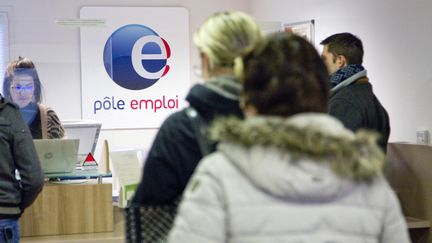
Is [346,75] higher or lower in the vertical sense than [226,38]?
lower

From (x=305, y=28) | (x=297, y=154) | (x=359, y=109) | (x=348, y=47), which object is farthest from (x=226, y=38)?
(x=305, y=28)

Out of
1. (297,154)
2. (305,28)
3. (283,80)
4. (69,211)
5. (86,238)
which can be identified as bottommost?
(86,238)

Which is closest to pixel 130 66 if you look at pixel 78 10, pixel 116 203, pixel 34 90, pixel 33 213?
pixel 78 10

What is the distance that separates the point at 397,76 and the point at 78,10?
10.7 ft

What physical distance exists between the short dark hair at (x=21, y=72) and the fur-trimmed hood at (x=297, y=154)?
368 cm

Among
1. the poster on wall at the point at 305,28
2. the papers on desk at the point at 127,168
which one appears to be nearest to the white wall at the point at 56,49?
the poster on wall at the point at 305,28

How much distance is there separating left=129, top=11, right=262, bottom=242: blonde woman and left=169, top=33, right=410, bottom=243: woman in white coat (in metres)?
0.19

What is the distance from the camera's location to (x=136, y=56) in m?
6.48

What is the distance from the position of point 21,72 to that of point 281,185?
3.84m

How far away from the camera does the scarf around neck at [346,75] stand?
373 centimetres

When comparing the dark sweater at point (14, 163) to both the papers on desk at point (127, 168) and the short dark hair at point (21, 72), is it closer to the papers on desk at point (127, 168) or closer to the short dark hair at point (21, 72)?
the papers on desk at point (127, 168)

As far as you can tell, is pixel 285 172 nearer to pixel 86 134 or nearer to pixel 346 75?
pixel 346 75

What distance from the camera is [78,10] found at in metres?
6.42

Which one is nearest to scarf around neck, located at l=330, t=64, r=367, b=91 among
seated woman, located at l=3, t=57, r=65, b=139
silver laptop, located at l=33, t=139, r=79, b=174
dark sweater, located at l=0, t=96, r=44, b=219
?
silver laptop, located at l=33, t=139, r=79, b=174
